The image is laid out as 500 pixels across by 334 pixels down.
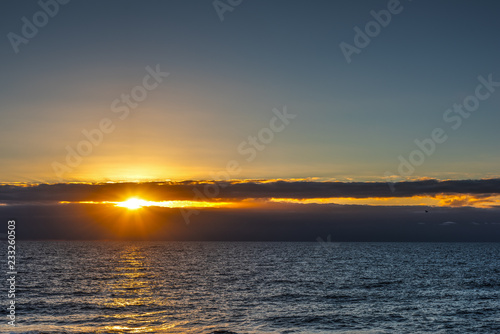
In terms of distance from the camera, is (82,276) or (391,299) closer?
(391,299)

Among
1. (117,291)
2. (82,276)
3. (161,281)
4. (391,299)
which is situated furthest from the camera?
(82,276)

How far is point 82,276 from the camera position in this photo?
85875 mm

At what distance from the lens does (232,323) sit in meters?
43.8

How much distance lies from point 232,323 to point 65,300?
984 inches

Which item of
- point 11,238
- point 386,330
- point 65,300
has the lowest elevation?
point 386,330

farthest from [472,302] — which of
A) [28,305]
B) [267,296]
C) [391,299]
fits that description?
[28,305]

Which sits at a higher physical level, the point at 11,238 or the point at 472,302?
the point at 11,238

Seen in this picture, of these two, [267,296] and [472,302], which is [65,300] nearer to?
[267,296]

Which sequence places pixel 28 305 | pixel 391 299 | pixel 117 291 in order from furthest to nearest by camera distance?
pixel 117 291, pixel 391 299, pixel 28 305

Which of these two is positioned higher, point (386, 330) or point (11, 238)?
point (11, 238)

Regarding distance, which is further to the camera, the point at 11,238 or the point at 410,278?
the point at 410,278

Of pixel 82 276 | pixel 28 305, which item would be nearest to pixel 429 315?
pixel 28 305

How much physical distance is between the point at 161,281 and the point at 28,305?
29.1m

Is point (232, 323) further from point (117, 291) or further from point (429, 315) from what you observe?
point (117, 291)
